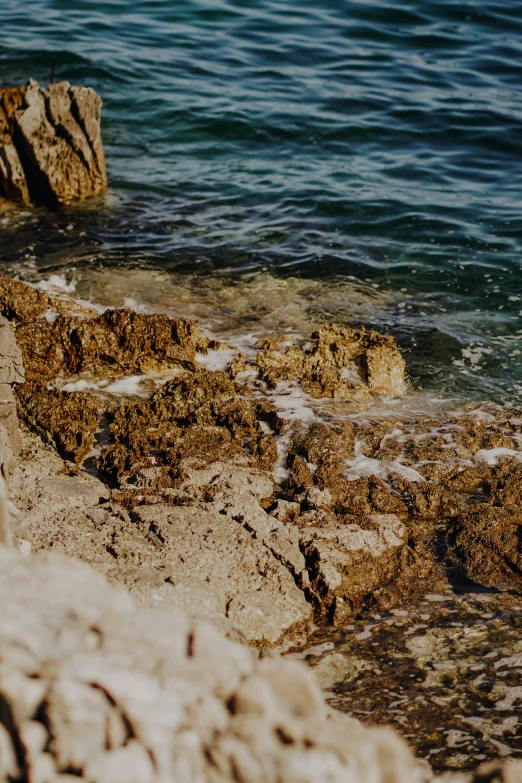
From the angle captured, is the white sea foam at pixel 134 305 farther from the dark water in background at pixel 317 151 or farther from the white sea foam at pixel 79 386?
the white sea foam at pixel 79 386

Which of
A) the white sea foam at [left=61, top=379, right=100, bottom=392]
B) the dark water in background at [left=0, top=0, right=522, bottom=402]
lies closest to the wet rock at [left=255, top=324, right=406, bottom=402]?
the dark water in background at [left=0, top=0, right=522, bottom=402]

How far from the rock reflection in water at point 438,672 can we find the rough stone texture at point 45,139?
8.51 m

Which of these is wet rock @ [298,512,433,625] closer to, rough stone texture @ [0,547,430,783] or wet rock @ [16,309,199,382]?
rough stone texture @ [0,547,430,783]

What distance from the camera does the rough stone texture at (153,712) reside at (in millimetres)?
2104

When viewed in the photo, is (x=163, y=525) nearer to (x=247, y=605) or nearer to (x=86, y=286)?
(x=247, y=605)

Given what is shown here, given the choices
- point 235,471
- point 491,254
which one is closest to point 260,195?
point 491,254

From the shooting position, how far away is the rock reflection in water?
3654mm

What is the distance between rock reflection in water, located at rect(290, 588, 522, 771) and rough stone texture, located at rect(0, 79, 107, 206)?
851 centimetres

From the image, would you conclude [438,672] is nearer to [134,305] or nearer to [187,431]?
[187,431]

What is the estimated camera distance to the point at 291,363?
7090mm

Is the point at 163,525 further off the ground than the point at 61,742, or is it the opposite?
the point at 61,742

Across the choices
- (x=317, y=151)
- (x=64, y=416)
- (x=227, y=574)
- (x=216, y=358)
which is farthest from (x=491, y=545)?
(x=317, y=151)

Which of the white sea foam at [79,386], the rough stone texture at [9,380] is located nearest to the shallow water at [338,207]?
the white sea foam at [79,386]

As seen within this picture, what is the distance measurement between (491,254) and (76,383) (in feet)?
19.5
